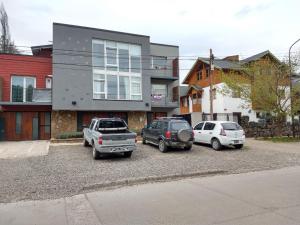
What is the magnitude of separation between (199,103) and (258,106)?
12584 mm

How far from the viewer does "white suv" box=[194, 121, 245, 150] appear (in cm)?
1482

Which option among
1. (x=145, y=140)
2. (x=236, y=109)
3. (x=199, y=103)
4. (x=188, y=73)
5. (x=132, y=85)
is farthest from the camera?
(x=188, y=73)

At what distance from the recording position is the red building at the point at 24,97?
799 inches

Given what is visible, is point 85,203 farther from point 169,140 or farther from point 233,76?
point 233,76

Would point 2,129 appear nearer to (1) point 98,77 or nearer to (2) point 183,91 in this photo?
(1) point 98,77

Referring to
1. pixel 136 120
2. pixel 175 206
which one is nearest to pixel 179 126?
pixel 175 206

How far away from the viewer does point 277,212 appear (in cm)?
510

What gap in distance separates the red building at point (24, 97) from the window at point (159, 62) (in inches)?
405

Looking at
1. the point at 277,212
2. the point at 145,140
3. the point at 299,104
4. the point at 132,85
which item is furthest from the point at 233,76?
the point at 277,212

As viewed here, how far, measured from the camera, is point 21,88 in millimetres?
21078

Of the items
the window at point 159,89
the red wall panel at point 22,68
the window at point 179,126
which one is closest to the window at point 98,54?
the red wall panel at point 22,68

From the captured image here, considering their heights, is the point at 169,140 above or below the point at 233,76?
below

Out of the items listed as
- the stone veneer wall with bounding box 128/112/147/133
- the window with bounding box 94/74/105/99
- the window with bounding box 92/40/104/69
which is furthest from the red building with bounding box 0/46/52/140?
the stone veneer wall with bounding box 128/112/147/133

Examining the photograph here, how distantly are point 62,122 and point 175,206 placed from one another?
17.3 meters
